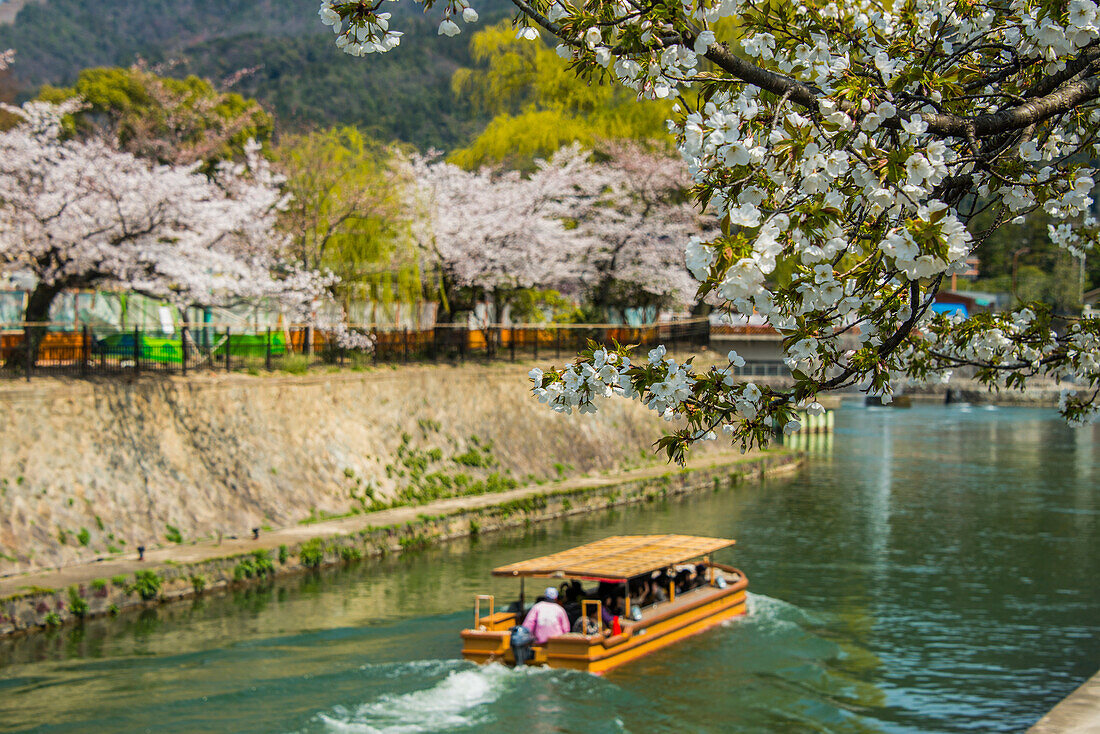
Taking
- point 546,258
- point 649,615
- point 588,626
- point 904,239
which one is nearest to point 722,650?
point 649,615

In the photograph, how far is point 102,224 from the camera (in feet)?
72.7

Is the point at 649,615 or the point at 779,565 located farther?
the point at 779,565

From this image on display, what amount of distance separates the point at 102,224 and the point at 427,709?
559 inches

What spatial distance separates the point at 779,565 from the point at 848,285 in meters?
19.4

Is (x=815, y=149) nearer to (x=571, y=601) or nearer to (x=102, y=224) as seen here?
(x=571, y=601)

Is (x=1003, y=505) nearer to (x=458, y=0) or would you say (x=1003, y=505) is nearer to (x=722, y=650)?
(x=722, y=650)

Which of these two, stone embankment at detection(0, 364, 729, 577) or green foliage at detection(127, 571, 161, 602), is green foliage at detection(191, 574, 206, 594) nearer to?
green foliage at detection(127, 571, 161, 602)

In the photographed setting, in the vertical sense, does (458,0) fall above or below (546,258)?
below

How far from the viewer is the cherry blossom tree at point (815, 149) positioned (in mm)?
4305

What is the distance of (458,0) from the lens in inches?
179

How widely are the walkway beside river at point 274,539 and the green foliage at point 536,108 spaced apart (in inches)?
605

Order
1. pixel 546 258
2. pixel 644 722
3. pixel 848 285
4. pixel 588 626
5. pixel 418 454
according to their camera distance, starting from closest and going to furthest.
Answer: pixel 848 285, pixel 644 722, pixel 588 626, pixel 418 454, pixel 546 258

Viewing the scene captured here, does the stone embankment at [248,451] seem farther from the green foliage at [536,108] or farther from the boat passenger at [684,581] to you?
the green foliage at [536,108]

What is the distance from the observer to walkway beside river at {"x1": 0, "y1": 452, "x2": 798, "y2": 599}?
17.6 meters
